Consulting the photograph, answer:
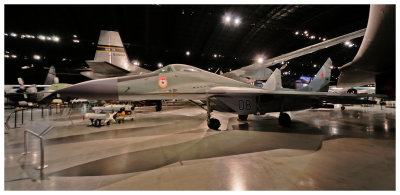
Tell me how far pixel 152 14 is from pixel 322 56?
2083 centimetres

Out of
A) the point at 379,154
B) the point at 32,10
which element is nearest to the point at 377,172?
the point at 379,154

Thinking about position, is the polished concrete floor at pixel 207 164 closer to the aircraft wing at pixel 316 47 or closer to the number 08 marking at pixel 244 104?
the number 08 marking at pixel 244 104

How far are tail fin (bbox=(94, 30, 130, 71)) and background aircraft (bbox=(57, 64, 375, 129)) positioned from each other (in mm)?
6763

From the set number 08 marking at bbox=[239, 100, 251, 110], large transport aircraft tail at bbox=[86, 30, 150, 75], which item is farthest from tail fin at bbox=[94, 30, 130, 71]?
number 08 marking at bbox=[239, 100, 251, 110]

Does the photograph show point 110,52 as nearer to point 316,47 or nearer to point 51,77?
point 51,77

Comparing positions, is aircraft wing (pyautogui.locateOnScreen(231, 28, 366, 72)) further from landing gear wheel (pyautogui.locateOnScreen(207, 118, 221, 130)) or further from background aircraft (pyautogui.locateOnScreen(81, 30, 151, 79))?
background aircraft (pyautogui.locateOnScreen(81, 30, 151, 79))

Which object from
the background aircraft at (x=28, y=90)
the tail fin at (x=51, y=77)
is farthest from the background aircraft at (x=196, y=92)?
the tail fin at (x=51, y=77)

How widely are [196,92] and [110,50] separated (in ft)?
25.6

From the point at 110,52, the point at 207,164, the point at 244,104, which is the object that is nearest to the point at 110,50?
the point at 110,52

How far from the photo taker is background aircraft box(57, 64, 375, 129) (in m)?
3.47

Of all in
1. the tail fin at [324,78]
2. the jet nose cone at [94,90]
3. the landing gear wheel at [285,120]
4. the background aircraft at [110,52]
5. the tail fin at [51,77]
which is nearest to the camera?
the jet nose cone at [94,90]

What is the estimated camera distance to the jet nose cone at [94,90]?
10.8 feet

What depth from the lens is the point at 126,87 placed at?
3.64 metres

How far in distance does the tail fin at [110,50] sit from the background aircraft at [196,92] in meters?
6.76
